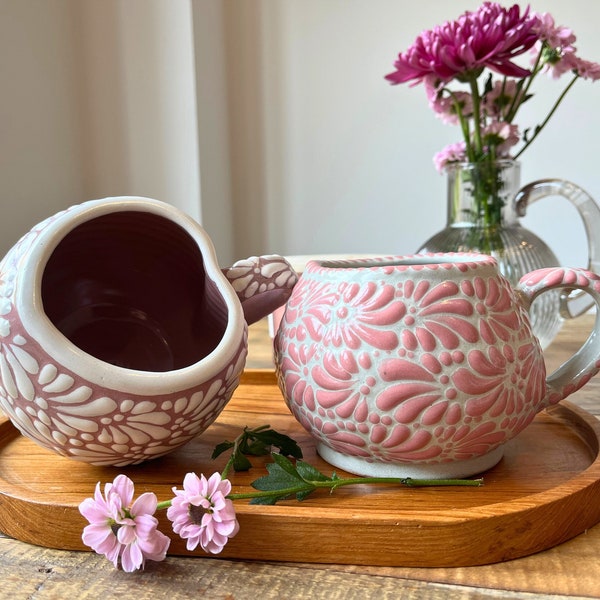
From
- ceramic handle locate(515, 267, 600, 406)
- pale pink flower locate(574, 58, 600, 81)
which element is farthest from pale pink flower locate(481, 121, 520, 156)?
ceramic handle locate(515, 267, 600, 406)

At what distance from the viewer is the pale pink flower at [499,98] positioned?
0.82 m

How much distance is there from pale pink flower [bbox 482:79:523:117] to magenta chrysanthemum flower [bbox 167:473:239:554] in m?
0.65

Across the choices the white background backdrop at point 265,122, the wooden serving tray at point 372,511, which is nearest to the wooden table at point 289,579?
the wooden serving tray at point 372,511

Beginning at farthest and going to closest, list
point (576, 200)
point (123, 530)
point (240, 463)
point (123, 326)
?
point (576, 200) → point (123, 326) → point (240, 463) → point (123, 530)

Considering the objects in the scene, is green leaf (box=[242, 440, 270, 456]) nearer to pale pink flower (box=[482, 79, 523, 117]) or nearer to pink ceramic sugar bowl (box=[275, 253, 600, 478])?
pink ceramic sugar bowl (box=[275, 253, 600, 478])

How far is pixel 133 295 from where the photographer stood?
596 mm

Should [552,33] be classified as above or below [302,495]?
above

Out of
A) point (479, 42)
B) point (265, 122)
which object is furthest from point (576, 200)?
point (265, 122)

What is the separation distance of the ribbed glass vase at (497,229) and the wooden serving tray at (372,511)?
344 millimetres

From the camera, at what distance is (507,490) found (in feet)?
1.31

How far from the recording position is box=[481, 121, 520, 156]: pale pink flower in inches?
31.4

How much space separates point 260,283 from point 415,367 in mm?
143

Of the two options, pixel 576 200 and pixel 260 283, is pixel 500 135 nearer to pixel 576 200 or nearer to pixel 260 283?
pixel 576 200

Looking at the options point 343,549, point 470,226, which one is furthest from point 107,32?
point 343,549
